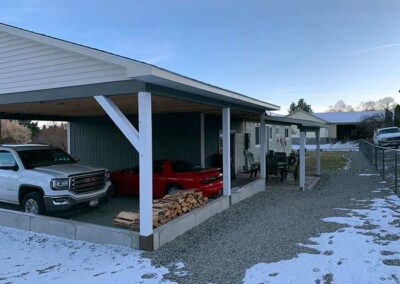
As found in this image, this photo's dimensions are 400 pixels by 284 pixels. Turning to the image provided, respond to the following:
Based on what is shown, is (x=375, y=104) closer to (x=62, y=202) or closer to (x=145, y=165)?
(x=62, y=202)

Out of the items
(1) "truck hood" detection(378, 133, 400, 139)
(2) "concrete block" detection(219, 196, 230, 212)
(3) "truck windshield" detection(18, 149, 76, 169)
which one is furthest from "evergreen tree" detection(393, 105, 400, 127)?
(3) "truck windshield" detection(18, 149, 76, 169)

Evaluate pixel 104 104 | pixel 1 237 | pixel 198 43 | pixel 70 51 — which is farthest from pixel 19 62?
pixel 198 43

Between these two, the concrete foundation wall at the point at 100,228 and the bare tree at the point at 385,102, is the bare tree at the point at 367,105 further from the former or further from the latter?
the concrete foundation wall at the point at 100,228

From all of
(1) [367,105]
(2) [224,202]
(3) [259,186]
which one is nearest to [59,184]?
(2) [224,202]

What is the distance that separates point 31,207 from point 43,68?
3171mm

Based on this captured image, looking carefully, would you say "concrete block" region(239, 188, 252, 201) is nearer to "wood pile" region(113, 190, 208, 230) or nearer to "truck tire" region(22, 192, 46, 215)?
"wood pile" region(113, 190, 208, 230)

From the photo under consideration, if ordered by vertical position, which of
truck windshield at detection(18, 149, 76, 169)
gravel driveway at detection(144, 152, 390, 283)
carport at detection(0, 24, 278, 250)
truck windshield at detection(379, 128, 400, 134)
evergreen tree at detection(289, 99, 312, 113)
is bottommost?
gravel driveway at detection(144, 152, 390, 283)

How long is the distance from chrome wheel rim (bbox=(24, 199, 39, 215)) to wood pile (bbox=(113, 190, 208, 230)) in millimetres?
2067

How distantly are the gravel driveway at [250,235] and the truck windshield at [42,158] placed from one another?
4.08m

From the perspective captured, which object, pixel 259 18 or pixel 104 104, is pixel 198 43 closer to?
pixel 259 18

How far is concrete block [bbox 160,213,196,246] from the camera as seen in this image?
21.2 ft

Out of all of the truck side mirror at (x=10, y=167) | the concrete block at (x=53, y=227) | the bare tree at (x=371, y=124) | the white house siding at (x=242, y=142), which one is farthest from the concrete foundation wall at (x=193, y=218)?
the bare tree at (x=371, y=124)

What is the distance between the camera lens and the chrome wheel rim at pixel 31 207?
8045mm

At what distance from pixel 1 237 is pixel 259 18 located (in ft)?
45.1
